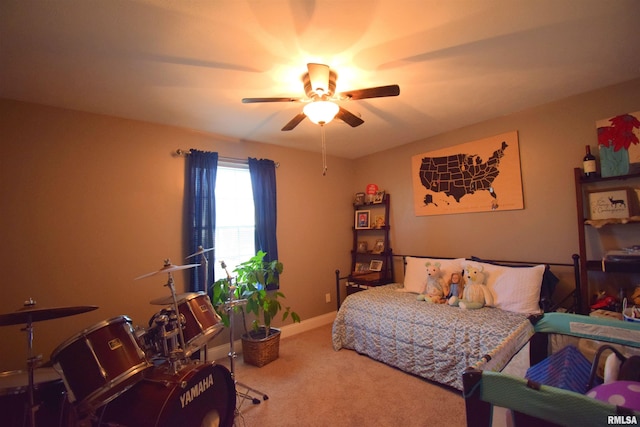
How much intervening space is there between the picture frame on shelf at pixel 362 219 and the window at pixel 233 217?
1660 mm

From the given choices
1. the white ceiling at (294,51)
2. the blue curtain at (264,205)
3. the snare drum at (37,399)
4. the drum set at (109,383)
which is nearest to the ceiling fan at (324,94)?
the white ceiling at (294,51)

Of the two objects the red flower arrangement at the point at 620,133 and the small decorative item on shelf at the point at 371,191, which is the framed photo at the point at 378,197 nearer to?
the small decorative item on shelf at the point at 371,191

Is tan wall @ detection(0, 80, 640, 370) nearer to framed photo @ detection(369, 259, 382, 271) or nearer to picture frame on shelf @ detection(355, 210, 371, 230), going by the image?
framed photo @ detection(369, 259, 382, 271)

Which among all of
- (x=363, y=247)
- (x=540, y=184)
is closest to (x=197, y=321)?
(x=363, y=247)

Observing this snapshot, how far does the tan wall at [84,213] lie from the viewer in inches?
82.4

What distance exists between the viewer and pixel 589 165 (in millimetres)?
2314

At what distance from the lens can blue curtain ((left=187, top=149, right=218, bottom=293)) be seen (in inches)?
110

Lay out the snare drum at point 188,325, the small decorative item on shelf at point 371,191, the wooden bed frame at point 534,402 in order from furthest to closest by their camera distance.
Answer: the small decorative item on shelf at point 371,191, the snare drum at point 188,325, the wooden bed frame at point 534,402

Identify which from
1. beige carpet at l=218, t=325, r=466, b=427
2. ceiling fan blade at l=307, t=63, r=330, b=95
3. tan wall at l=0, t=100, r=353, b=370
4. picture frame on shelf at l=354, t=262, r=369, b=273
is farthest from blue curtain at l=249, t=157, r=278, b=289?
ceiling fan blade at l=307, t=63, r=330, b=95

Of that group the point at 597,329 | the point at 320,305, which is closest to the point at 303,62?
the point at 597,329

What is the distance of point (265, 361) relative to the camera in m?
2.81

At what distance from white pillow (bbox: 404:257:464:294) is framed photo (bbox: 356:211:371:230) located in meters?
0.93

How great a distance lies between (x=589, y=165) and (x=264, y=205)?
3.11 m

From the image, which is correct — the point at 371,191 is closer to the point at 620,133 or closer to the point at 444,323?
the point at 444,323
